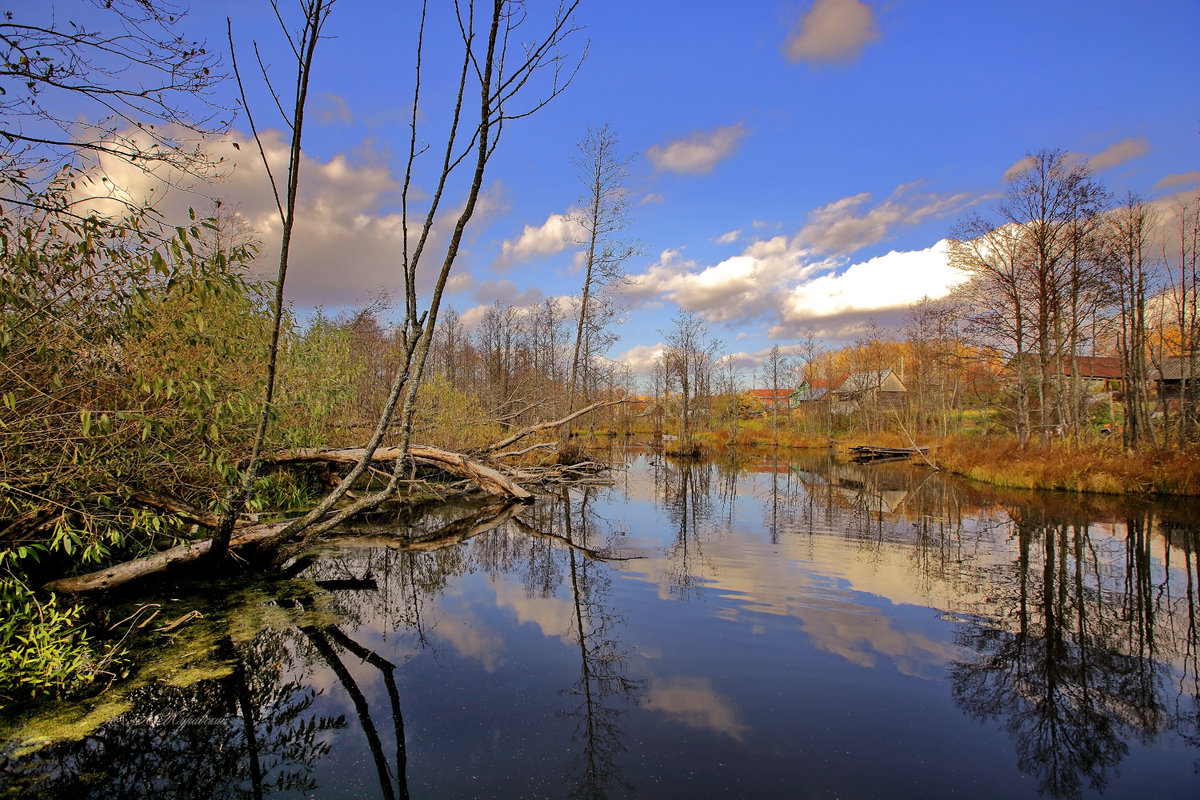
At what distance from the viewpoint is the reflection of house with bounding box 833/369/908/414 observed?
43.9 m

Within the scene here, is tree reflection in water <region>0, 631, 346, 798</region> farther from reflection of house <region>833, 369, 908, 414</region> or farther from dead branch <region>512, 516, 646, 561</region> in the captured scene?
reflection of house <region>833, 369, 908, 414</region>

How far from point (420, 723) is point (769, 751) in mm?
2422

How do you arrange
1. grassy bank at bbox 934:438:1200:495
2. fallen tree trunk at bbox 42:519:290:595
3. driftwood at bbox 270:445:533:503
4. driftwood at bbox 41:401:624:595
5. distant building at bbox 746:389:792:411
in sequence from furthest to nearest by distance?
distant building at bbox 746:389:792:411 → grassy bank at bbox 934:438:1200:495 → driftwood at bbox 270:445:533:503 → driftwood at bbox 41:401:624:595 → fallen tree trunk at bbox 42:519:290:595

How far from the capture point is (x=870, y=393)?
46.8 metres

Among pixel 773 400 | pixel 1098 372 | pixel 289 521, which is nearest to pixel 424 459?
pixel 289 521

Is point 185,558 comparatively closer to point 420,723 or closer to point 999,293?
point 420,723

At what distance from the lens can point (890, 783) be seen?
3350 millimetres

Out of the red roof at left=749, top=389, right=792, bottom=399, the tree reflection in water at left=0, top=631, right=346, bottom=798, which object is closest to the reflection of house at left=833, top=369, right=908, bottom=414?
the red roof at left=749, top=389, right=792, bottom=399

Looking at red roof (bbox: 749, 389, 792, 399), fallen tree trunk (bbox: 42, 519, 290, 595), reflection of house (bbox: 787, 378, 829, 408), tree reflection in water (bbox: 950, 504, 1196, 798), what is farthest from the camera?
red roof (bbox: 749, 389, 792, 399)

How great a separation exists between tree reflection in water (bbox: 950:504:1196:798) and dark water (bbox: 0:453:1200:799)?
2 centimetres

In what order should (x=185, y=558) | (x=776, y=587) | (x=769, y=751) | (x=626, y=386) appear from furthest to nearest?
(x=626, y=386) < (x=776, y=587) < (x=185, y=558) < (x=769, y=751)

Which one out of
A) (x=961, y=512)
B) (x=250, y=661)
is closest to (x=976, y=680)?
(x=250, y=661)

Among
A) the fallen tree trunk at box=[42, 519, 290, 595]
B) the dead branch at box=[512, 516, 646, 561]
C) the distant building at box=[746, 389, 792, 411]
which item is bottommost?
the dead branch at box=[512, 516, 646, 561]

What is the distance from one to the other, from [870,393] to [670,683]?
47689 mm
